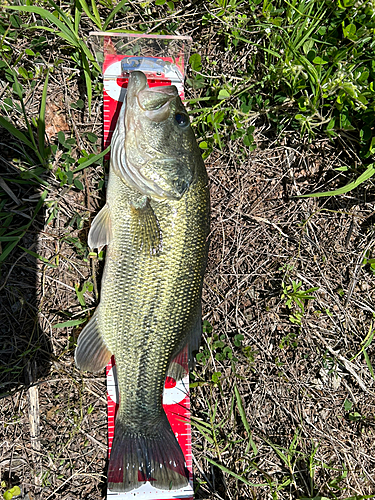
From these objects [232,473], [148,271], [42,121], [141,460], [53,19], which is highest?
[53,19]

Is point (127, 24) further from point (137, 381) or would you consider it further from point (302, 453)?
point (302, 453)

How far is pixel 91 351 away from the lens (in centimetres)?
250

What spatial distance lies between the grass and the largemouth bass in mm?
305

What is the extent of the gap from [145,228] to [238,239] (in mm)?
930

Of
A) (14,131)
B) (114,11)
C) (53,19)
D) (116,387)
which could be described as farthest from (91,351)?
(114,11)

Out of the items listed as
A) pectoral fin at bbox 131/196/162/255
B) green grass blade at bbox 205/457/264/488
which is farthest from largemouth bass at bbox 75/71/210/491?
green grass blade at bbox 205/457/264/488

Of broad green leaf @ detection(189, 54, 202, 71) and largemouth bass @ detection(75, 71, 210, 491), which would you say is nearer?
largemouth bass @ detection(75, 71, 210, 491)

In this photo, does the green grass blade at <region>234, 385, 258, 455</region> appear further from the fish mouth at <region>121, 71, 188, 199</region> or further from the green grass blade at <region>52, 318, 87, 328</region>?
the fish mouth at <region>121, 71, 188, 199</region>

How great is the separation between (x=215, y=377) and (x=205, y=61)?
2.50 m

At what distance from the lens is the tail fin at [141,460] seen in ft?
8.13

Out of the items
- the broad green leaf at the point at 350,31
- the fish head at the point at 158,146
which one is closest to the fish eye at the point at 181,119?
the fish head at the point at 158,146

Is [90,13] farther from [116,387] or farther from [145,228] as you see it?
[116,387]

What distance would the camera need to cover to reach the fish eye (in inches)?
94.2

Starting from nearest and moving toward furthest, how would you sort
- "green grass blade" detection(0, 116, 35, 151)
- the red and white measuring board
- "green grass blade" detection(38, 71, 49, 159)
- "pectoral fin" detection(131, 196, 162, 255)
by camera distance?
"pectoral fin" detection(131, 196, 162, 255)
"green grass blade" detection(0, 116, 35, 151)
"green grass blade" detection(38, 71, 49, 159)
the red and white measuring board
